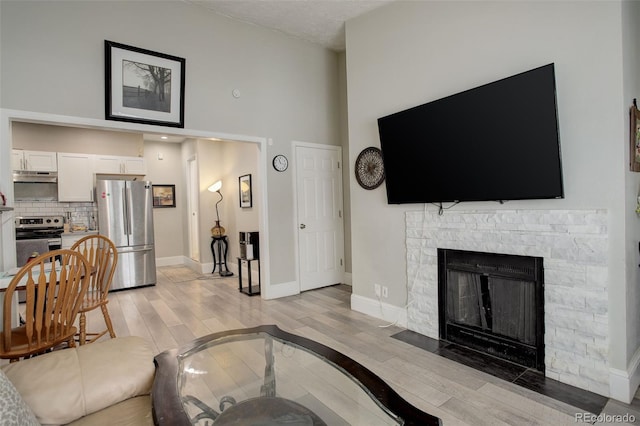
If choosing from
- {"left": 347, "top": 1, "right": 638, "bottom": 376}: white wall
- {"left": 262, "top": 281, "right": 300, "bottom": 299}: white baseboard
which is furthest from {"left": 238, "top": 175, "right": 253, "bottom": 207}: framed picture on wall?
{"left": 347, "top": 1, "right": 638, "bottom": 376}: white wall

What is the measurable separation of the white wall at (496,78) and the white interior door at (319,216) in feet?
3.49

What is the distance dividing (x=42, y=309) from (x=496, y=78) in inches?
139

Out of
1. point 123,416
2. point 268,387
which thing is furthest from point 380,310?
point 123,416

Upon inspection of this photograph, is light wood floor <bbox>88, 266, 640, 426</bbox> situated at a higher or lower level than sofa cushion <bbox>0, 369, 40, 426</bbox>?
lower

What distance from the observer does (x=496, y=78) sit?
2.60 metres

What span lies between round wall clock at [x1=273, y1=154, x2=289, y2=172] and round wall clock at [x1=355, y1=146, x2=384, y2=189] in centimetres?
118

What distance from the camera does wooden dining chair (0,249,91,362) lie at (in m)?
1.84

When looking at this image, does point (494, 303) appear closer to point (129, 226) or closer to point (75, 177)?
point (129, 226)

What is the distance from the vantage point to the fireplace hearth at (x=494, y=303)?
2412 millimetres

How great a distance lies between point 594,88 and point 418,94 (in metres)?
1.37

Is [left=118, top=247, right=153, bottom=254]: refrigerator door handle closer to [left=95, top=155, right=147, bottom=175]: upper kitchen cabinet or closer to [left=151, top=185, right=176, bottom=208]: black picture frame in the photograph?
[left=95, top=155, right=147, bottom=175]: upper kitchen cabinet

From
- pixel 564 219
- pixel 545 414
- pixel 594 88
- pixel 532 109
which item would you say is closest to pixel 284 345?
pixel 545 414

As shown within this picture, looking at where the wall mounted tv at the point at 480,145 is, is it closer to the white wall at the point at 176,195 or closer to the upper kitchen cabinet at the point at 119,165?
the upper kitchen cabinet at the point at 119,165

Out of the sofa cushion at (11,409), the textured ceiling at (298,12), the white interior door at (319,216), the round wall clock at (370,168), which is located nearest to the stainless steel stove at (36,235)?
the white interior door at (319,216)
